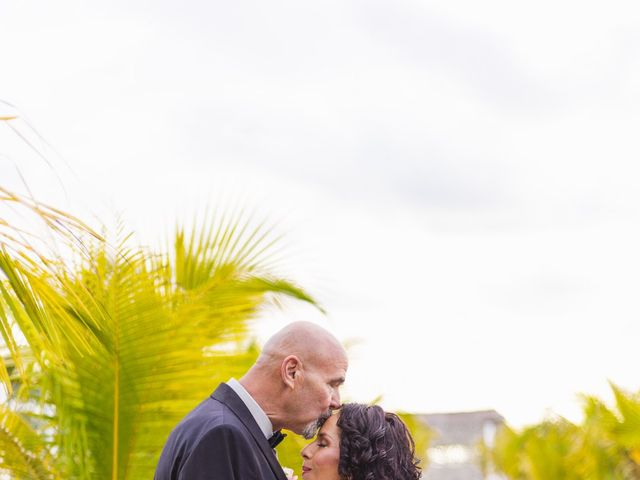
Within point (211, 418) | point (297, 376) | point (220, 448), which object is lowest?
point (220, 448)

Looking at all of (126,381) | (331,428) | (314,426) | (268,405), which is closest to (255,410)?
(268,405)

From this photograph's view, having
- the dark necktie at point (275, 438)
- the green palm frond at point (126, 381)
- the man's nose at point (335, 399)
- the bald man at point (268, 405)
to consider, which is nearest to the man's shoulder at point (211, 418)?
the bald man at point (268, 405)

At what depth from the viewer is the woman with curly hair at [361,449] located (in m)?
3.70

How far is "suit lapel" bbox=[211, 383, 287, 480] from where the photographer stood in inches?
135

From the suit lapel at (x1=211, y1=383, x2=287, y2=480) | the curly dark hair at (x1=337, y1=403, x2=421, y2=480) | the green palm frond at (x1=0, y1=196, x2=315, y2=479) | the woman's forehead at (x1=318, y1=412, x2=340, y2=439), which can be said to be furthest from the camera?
the green palm frond at (x1=0, y1=196, x2=315, y2=479)

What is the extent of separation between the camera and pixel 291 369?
3.60 m

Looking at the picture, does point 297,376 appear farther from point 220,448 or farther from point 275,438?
point 220,448

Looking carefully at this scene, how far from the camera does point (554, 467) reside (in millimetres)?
27750

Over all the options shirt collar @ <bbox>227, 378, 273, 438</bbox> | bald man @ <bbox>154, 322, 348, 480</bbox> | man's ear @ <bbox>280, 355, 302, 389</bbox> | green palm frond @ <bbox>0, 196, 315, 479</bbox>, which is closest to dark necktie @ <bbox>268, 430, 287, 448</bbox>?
bald man @ <bbox>154, 322, 348, 480</bbox>

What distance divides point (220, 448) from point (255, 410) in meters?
0.33

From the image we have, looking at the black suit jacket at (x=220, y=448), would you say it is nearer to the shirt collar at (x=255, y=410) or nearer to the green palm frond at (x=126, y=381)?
the shirt collar at (x=255, y=410)

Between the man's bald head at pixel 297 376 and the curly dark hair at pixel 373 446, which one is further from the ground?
the man's bald head at pixel 297 376

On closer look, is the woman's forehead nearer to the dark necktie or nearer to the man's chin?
the man's chin

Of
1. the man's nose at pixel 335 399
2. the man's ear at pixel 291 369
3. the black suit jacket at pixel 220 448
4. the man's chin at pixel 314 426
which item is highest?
the man's ear at pixel 291 369
